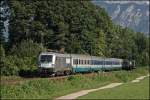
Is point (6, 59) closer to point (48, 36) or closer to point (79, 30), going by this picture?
point (48, 36)

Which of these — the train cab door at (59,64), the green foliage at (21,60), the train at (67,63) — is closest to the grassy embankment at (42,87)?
the train cab door at (59,64)

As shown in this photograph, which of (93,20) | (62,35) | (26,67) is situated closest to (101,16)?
(93,20)

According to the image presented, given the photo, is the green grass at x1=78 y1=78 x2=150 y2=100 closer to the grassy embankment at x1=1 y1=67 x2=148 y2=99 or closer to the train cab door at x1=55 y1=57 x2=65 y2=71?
the grassy embankment at x1=1 y1=67 x2=148 y2=99

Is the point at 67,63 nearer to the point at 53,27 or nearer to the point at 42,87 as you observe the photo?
the point at 42,87

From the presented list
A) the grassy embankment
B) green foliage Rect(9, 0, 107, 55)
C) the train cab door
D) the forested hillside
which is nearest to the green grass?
the grassy embankment

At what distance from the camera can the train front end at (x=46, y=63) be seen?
56.5 m

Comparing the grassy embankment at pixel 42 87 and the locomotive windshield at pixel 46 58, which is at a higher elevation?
the locomotive windshield at pixel 46 58

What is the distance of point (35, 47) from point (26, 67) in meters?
10.1

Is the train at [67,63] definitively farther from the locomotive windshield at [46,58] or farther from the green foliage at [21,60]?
the green foliage at [21,60]

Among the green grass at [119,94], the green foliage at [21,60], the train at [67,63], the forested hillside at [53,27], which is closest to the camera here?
the green grass at [119,94]

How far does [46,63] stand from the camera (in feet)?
187

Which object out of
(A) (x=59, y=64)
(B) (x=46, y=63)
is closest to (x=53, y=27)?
(A) (x=59, y=64)

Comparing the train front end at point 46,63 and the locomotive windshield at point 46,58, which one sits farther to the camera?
the locomotive windshield at point 46,58

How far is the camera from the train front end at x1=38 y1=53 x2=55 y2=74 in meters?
56.5
